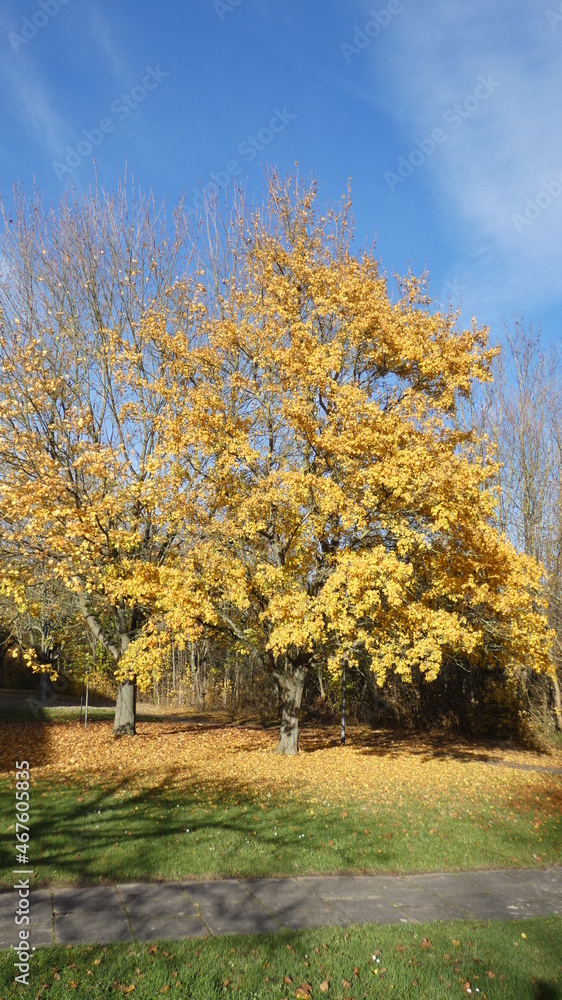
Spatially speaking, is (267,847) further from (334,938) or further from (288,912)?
(334,938)

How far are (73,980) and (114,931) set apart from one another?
759mm

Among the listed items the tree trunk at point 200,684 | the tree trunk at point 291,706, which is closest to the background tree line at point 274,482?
the tree trunk at point 291,706

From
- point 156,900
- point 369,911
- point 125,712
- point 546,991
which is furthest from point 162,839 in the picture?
point 125,712

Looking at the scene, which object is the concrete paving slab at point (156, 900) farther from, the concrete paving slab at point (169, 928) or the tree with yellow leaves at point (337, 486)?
the tree with yellow leaves at point (337, 486)

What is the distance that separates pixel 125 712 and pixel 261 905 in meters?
11.6

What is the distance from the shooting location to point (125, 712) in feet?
53.1

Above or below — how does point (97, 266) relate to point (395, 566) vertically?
above

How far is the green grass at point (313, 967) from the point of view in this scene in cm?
405

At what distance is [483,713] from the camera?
20125mm

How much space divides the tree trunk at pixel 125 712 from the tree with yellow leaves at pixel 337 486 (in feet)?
14.7

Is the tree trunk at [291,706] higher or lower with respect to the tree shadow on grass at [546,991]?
higher

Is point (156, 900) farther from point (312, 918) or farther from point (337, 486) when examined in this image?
point (337, 486)

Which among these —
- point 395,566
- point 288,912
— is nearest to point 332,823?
point 288,912

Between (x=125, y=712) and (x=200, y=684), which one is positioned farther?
(x=200, y=684)
